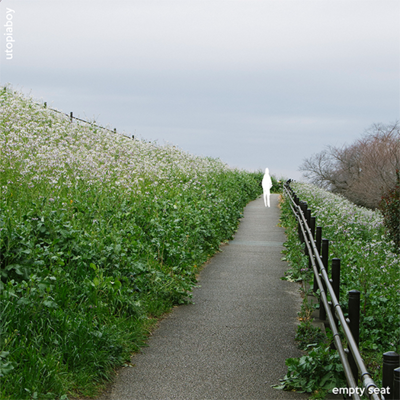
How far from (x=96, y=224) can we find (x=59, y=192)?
223cm

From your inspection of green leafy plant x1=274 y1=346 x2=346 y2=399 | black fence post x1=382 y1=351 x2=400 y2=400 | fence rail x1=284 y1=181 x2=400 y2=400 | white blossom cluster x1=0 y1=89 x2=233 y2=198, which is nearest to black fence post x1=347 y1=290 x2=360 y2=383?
fence rail x1=284 y1=181 x2=400 y2=400

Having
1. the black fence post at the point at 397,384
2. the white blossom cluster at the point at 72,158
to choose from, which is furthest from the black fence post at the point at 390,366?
the white blossom cluster at the point at 72,158

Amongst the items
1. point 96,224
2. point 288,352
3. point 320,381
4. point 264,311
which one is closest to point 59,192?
point 96,224

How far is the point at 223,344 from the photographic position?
220 inches

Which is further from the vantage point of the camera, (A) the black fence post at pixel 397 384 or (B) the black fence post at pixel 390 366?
(B) the black fence post at pixel 390 366

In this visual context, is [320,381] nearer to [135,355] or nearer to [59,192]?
[135,355]

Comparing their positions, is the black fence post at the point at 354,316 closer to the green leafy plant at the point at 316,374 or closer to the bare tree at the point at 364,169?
the green leafy plant at the point at 316,374

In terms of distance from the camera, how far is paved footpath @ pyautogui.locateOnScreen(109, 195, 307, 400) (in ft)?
14.5

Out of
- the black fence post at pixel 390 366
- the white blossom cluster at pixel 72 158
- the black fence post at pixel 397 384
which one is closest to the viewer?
the black fence post at pixel 397 384

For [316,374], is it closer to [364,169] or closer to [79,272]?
[79,272]

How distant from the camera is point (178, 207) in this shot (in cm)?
1109

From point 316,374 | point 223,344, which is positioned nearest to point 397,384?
point 316,374

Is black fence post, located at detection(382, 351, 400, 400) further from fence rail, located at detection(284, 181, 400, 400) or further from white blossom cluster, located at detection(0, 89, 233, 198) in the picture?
white blossom cluster, located at detection(0, 89, 233, 198)

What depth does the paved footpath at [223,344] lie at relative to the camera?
4.43 metres
